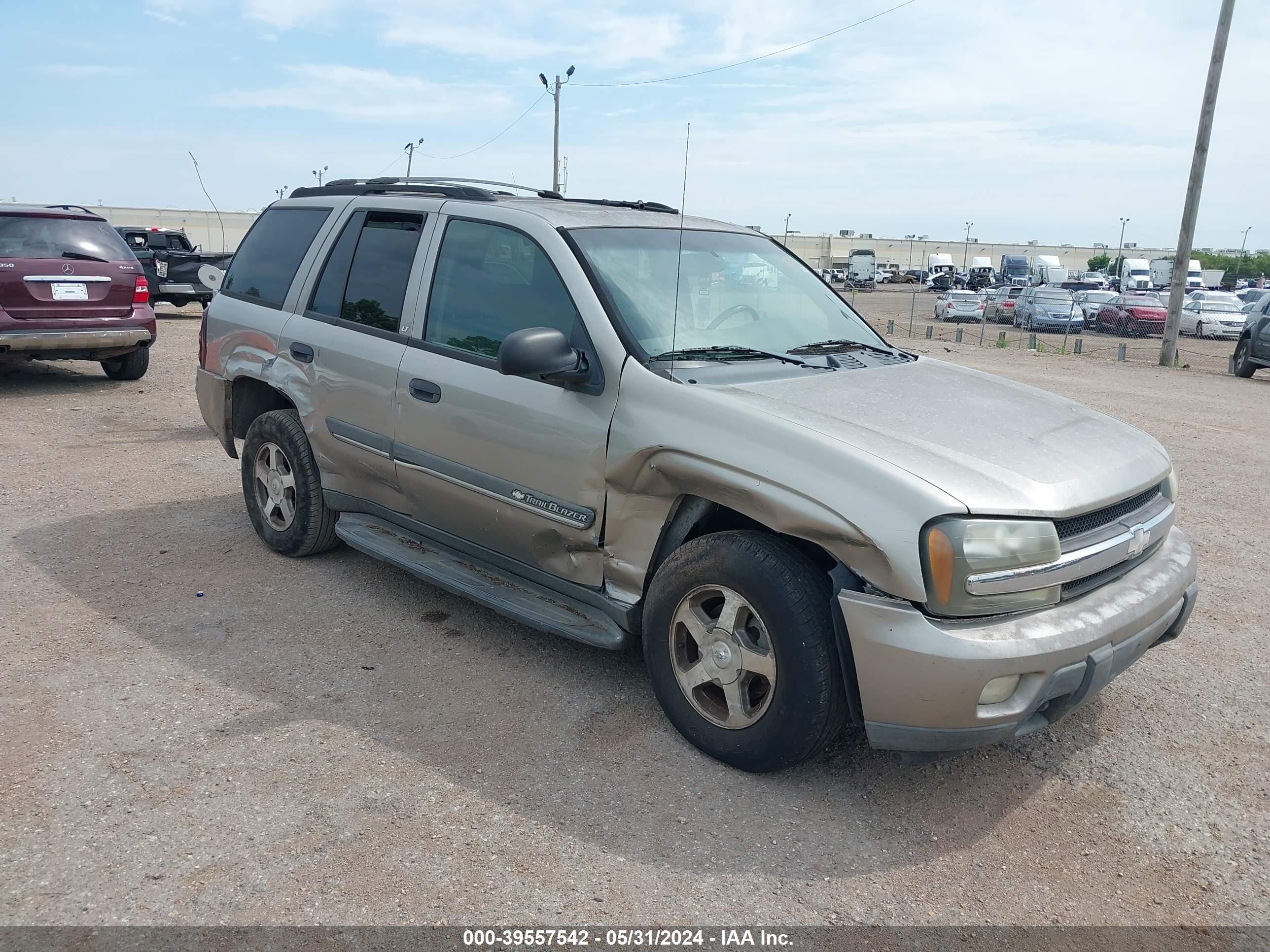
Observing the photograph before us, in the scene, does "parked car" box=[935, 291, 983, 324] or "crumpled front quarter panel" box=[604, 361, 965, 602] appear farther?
"parked car" box=[935, 291, 983, 324]

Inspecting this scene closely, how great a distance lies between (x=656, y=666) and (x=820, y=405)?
109cm

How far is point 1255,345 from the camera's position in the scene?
52.5 feet

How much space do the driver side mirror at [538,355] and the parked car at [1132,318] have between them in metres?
28.4

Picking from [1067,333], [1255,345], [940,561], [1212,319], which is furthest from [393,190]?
[1212,319]

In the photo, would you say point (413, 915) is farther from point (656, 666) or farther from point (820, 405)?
point (820, 405)

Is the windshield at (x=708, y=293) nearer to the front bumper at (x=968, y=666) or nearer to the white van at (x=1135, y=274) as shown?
the front bumper at (x=968, y=666)

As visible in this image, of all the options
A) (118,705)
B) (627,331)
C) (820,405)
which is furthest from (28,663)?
(820,405)

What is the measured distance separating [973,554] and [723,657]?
91 cm

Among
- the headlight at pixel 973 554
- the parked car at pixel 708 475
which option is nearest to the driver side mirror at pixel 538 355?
the parked car at pixel 708 475

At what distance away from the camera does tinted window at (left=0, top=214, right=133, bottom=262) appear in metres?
9.30

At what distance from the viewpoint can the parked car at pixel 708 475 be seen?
9.55 ft

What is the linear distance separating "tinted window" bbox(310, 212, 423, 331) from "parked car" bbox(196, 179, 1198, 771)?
0.6 inches

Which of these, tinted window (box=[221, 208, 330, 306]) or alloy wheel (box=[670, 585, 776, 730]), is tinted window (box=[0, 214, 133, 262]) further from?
alloy wheel (box=[670, 585, 776, 730])

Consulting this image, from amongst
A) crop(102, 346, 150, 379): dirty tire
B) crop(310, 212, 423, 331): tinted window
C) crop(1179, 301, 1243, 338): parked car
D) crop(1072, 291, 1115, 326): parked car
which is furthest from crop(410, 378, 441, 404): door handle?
crop(1072, 291, 1115, 326): parked car
